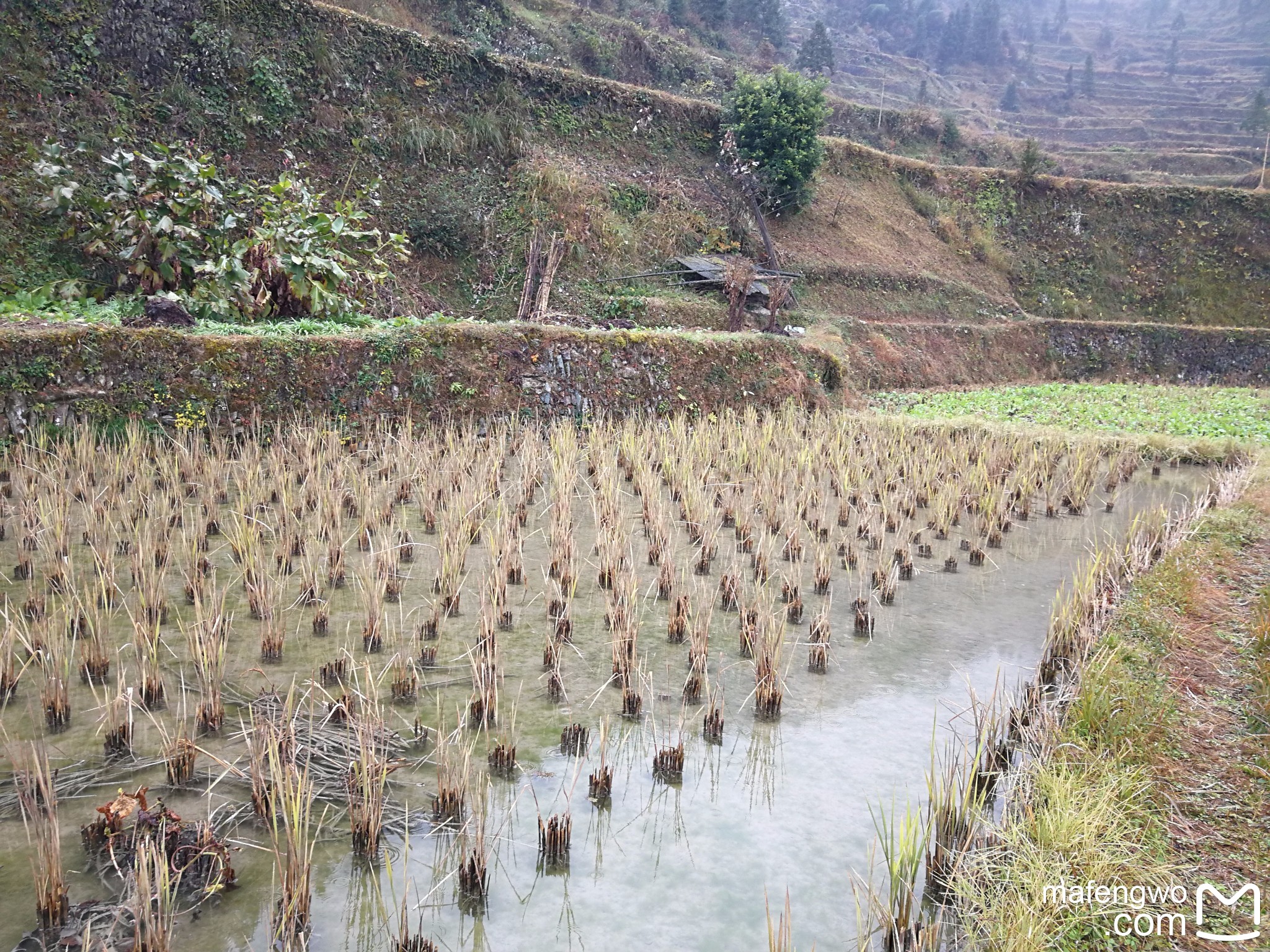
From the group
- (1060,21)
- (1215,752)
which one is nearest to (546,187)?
(1215,752)

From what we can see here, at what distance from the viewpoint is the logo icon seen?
2.08m

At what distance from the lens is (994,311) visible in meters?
21.5

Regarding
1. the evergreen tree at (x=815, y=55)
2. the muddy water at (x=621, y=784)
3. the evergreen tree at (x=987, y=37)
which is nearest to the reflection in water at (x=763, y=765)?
the muddy water at (x=621, y=784)

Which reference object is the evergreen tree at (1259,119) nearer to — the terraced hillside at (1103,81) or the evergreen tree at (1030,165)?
the terraced hillside at (1103,81)

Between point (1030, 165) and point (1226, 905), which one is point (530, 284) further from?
point (1030, 165)

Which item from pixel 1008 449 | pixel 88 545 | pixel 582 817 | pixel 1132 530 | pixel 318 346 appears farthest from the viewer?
pixel 1008 449

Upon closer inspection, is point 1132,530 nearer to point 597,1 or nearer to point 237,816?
point 237,816

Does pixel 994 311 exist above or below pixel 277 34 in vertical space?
below

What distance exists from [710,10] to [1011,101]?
32034mm

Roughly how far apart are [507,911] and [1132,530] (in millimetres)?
5161

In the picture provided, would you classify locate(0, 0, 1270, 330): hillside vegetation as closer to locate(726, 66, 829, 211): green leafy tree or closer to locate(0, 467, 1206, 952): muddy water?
locate(726, 66, 829, 211): green leafy tree

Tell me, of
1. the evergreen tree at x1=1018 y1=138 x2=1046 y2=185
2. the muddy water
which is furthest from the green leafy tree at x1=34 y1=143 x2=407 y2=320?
the evergreen tree at x1=1018 y1=138 x2=1046 y2=185

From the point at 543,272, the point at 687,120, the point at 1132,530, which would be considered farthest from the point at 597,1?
the point at 1132,530

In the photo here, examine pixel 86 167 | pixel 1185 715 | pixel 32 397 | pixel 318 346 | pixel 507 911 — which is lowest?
pixel 507 911
